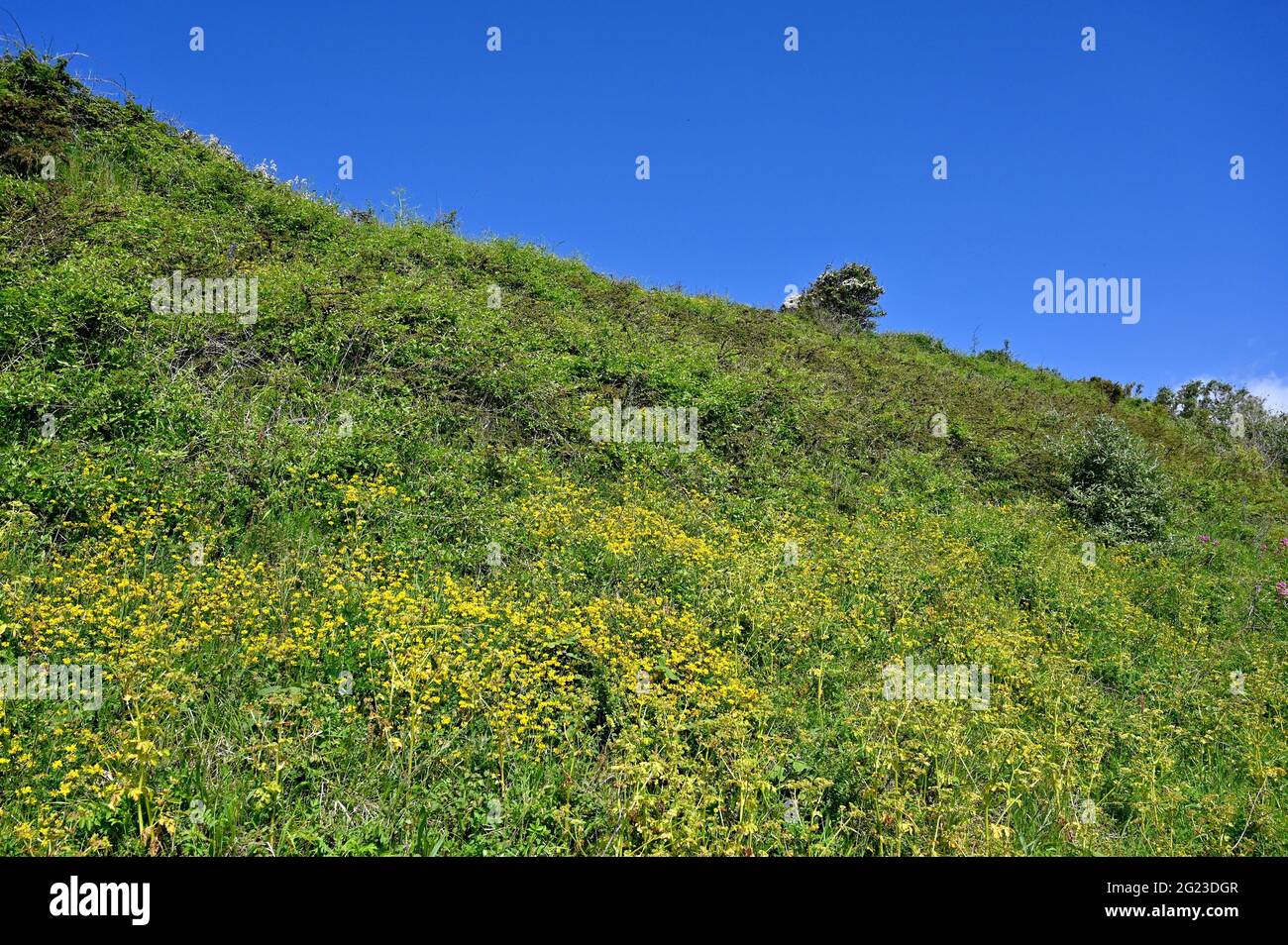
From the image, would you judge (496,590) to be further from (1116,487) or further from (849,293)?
(849,293)

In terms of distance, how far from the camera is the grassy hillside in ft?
13.5

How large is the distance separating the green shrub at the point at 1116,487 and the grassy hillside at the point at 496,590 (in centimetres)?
36

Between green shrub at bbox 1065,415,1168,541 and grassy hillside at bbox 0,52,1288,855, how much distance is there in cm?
36

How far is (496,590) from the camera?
6.38 metres

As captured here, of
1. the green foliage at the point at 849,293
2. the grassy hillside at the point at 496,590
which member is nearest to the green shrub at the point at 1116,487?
the grassy hillside at the point at 496,590

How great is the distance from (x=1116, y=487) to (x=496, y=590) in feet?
41.8

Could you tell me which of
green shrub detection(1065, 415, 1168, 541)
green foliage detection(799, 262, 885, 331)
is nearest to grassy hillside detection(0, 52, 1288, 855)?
green shrub detection(1065, 415, 1168, 541)

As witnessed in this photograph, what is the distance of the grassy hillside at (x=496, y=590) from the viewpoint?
411 cm

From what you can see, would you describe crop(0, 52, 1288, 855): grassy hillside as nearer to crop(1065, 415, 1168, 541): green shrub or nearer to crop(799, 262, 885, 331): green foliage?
crop(1065, 415, 1168, 541): green shrub

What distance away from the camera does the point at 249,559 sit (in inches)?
245

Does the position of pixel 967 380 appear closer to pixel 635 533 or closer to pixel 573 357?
pixel 573 357

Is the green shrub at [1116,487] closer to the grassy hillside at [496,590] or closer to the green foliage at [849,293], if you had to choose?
the grassy hillside at [496,590]
